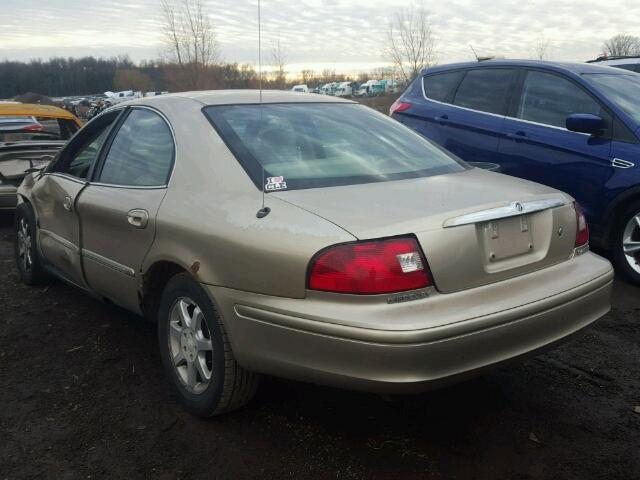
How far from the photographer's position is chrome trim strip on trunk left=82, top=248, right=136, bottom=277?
3183 millimetres

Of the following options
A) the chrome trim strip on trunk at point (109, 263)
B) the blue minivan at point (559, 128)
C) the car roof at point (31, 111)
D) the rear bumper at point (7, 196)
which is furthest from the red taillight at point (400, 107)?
the rear bumper at point (7, 196)

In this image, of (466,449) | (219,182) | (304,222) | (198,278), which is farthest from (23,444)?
(466,449)

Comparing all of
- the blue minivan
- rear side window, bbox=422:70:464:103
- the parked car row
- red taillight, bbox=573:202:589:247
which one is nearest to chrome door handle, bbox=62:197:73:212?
red taillight, bbox=573:202:589:247

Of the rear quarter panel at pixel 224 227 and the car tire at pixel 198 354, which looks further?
the car tire at pixel 198 354

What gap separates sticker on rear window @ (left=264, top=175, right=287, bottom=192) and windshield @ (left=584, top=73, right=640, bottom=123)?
11.2 feet

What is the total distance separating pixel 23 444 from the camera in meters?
2.71

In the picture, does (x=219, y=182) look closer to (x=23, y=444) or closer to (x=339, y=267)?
(x=339, y=267)

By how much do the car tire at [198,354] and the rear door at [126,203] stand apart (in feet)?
1.01

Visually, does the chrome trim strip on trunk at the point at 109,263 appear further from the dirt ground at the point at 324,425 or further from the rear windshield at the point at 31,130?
the rear windshield at the point at 31,130

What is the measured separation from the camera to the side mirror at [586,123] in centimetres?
471

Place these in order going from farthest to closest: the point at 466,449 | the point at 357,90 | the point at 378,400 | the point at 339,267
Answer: the point at 357,90 < the point at 378,400 < the point at 466,449 < the point at 339,267

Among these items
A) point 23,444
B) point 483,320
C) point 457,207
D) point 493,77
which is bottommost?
point 23,444

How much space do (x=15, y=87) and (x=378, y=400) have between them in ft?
288

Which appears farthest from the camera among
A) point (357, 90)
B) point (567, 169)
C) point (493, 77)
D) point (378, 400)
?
point (357, 90)
